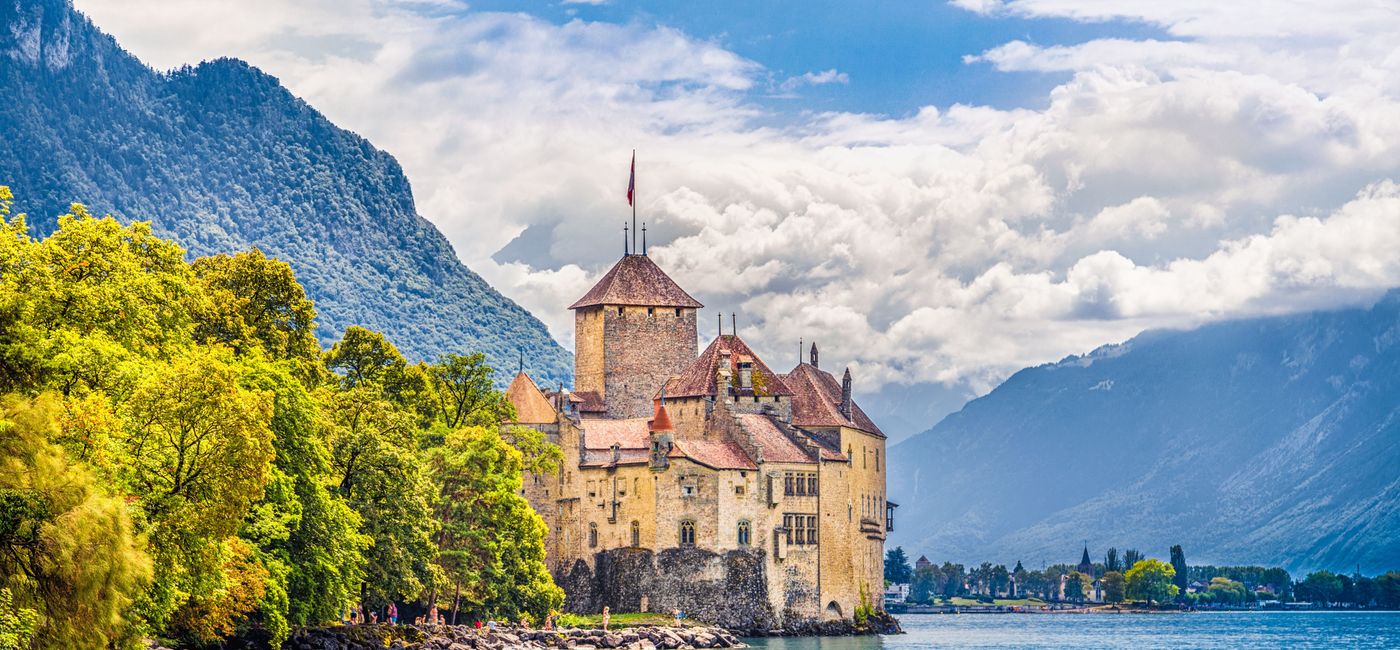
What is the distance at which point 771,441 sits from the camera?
115m

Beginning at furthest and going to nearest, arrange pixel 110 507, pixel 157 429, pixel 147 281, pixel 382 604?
1. pixel 382 604
2. pixel 147 281
3. pixel 157 429
4. pixel 110 507

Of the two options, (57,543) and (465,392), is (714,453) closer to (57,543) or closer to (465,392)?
(465,392)

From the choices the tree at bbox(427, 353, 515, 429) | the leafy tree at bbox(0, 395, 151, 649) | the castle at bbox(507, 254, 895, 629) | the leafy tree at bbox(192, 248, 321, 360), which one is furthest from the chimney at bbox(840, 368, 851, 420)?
the leafy tree at bbox(0, 395, 151, 649)

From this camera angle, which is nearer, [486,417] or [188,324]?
[188,324]

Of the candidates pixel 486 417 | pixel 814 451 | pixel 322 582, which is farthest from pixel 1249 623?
pixel 322 582

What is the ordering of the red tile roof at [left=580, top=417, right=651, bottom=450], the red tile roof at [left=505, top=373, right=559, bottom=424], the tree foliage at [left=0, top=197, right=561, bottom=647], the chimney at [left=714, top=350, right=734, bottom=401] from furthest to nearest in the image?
1. the chimney at [left=714, top=350, right=734, bottom=401]
2. the red tile roof at [left=505, top=373, right=559, bottom=424]
3. the red tile roof at [left=580, top=417, right=651, bottom=450]
4. the tree foliage at [left=0, top=197, right=561, bottom=647]

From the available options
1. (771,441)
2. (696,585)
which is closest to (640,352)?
(771,441)

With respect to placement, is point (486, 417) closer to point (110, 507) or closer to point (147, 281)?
point (147, 281)

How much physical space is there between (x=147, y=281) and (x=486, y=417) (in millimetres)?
37541

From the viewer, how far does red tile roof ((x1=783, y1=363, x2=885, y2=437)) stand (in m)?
121

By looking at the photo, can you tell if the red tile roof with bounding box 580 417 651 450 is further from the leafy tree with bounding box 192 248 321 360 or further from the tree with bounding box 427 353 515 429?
the leafy tree with bounding box 192 248 321 360

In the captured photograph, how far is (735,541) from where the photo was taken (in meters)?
112

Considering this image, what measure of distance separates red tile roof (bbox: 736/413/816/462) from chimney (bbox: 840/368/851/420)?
24.9 ft

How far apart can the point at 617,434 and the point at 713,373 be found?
7174 mm
